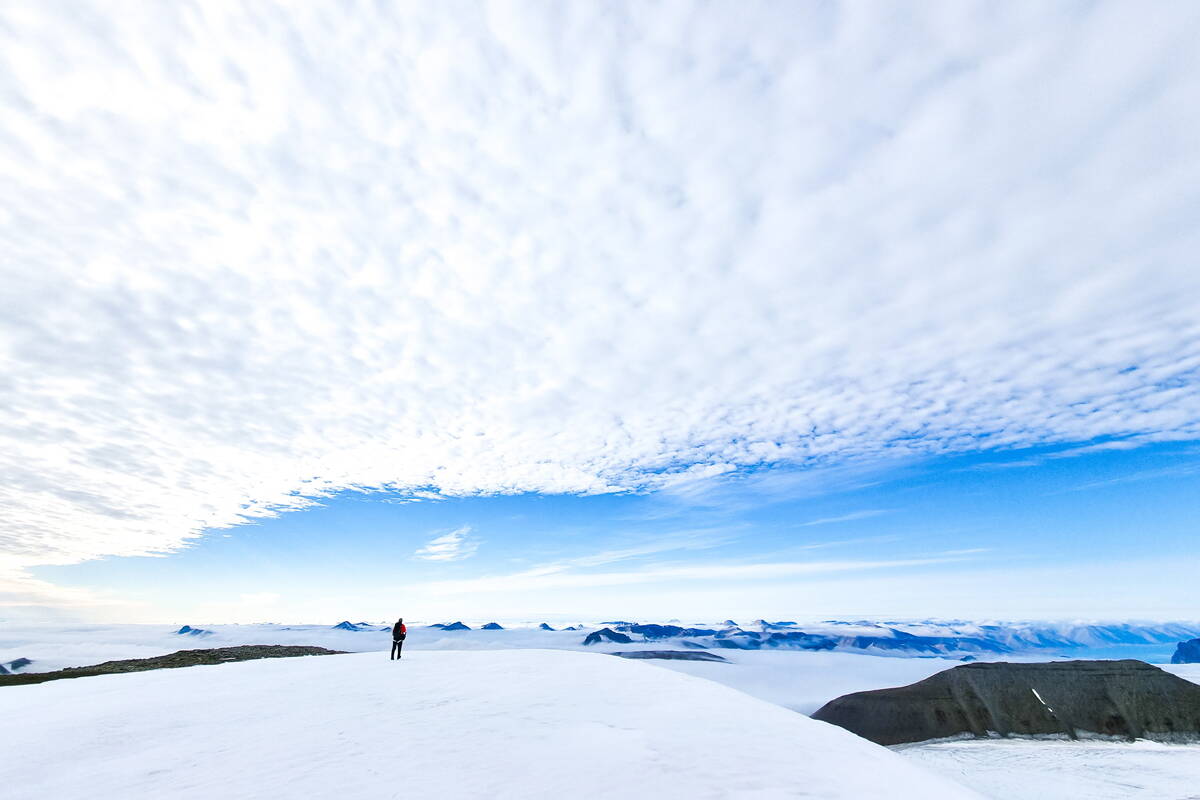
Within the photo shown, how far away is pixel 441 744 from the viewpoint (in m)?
11.9

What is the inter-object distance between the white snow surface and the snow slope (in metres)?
27.7

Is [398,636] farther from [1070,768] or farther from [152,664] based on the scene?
[1070,768]

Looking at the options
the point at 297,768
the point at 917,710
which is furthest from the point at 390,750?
the point at 917,710

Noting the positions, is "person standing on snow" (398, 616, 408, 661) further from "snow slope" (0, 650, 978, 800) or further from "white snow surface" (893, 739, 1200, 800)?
"white snow surface" (893, 739, 1200, 800)

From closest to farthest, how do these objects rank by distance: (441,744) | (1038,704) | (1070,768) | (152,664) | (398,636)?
(441,744), (398,636), (152,664), (1070,768), (1038,704)

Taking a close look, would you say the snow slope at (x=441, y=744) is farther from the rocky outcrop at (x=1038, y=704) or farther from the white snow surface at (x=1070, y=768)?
the rocky outcrop at (x=1038, y=704)

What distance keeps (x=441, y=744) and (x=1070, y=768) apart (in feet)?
296

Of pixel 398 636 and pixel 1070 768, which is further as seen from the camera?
pixel 1070 768

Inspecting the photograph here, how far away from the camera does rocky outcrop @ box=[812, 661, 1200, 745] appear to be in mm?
99875

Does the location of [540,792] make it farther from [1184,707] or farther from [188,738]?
[1184,707]

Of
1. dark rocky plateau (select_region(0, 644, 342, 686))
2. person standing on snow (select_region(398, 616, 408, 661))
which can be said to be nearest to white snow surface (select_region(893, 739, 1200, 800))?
person standing on snow (select_region(398, 616, 408, 661))

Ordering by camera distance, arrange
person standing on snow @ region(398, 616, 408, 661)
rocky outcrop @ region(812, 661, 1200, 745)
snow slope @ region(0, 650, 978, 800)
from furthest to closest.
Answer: rocky outcrop @ region(812, 661, 1200, 745) < person standing on snow @ region(398, 616, 408, 661) < snow slope @ region(0, 650, 978, 800)

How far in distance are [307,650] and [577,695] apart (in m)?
35.3

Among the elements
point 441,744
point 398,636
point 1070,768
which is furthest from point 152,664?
point 1070,768
